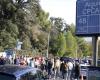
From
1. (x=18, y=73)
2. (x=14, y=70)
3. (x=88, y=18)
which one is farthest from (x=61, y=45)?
(x=18, y=73)

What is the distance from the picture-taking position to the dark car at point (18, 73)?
44.6 ft

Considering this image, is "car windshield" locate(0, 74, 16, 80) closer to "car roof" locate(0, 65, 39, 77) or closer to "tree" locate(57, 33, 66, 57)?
"car roof" locate(0, 65, 39, 77)

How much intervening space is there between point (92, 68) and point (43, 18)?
300ft

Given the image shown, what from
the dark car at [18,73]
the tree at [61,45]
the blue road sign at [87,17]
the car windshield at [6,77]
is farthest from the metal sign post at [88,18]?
the tree at [61,45]

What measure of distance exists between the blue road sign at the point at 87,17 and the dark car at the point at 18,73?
7.44 meters

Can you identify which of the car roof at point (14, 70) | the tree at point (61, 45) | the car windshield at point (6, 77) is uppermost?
the tree at point (61, 45)

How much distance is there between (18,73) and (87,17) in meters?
8.76

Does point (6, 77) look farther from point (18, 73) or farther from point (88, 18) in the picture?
point (88, 18)

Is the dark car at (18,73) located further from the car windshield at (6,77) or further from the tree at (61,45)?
the tree at (61,45)

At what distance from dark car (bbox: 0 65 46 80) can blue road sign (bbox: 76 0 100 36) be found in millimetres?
7437

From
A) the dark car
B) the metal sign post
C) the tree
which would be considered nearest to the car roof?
the dark car

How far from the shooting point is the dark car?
13594 mm

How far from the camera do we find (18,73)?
45.2 feet

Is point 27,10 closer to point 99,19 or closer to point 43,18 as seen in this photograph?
point 43,18
